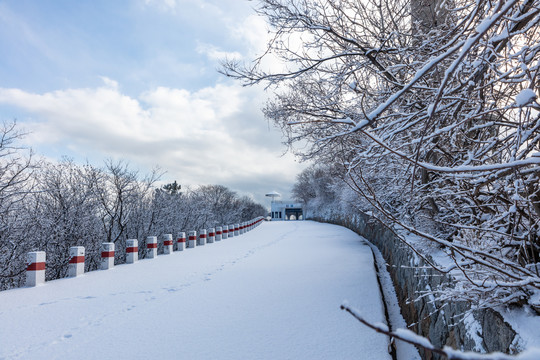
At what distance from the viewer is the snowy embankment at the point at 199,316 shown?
10.2ft

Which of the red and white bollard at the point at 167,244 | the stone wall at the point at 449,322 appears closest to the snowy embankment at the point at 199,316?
the stone wall at the point at 449,322

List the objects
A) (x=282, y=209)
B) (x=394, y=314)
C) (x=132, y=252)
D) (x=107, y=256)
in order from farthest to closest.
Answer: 1. (x=282, y=209)
2. (x=132, y=252)
3. (x=107, y=256)
4. (x=394, y=314)

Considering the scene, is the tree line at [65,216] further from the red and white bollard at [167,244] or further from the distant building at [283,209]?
the distant building at [283,209]

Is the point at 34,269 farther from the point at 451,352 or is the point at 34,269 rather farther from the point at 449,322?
the point at 451,352

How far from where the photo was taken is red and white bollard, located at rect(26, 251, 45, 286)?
6.02m

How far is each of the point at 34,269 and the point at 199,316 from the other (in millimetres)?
4010

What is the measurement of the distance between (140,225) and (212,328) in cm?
1828

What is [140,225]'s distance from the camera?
798 inches

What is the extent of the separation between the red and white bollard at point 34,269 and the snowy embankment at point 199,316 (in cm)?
19

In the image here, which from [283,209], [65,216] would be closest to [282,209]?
[283,209]

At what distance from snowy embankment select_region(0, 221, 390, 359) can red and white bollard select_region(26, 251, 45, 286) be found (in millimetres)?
195

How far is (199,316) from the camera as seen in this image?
402 cm

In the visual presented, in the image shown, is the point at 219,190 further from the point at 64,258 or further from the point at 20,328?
the point at 20,328

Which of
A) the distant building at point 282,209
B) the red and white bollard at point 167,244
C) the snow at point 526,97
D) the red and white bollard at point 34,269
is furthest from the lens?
the distant building at point 282,209
